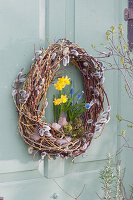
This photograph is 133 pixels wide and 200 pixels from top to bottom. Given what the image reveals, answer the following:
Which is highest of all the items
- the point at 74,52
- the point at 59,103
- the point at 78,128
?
the point at 74,52

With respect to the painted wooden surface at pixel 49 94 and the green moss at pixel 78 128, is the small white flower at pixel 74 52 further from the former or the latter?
the green moss at pixel 78 128

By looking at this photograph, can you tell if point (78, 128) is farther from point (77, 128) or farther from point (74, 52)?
point (74, 52)

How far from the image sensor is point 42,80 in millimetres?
1571

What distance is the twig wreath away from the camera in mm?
1582

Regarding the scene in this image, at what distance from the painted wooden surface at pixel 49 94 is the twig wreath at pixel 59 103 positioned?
7cm

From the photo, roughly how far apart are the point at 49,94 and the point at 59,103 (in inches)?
4.7

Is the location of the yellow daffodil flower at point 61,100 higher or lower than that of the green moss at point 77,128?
higher

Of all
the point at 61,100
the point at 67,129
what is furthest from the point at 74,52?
the point at 67,129

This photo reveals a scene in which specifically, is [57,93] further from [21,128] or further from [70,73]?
[21,128]

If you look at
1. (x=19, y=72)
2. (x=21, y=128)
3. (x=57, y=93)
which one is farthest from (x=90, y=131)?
(x=19, y=72)

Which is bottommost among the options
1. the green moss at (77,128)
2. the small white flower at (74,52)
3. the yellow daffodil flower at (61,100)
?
the green moss at (77,128)

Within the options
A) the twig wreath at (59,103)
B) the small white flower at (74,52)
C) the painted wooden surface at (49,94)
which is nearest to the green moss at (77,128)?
the twig wreath at (59,103)

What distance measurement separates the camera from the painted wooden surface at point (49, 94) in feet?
5.37

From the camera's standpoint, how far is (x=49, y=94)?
5.85ft
